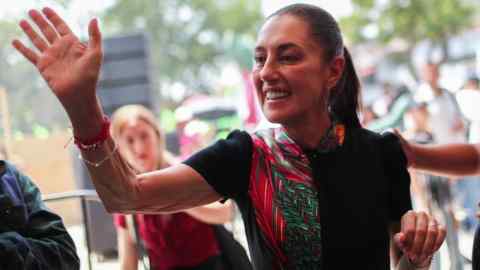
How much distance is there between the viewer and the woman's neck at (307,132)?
1.81 metres

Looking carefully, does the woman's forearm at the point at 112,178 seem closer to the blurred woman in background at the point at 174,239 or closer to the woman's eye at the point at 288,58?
the woman's eye at the point at 288,58

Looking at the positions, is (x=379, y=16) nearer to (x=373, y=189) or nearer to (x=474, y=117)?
(x=474, y=117)

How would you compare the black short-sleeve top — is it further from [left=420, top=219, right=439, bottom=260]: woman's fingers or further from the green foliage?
the green foliage

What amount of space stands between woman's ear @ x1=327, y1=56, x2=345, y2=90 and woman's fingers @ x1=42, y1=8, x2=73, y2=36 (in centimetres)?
72

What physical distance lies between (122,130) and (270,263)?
6.53ft

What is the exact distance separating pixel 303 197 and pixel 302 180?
0.16ft

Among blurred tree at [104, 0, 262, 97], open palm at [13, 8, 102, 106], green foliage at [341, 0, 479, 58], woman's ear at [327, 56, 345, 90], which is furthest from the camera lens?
blurred tree at [104, 0, 262, 97]

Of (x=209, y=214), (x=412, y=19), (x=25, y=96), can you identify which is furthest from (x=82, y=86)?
(x=412, y=19)

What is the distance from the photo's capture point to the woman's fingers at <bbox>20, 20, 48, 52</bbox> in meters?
1.43

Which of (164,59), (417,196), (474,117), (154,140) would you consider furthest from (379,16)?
(154,140)

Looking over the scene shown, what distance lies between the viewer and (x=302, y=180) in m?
1.73

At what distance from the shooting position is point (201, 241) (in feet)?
9.98

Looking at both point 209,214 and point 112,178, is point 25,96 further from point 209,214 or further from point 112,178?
point 112,178

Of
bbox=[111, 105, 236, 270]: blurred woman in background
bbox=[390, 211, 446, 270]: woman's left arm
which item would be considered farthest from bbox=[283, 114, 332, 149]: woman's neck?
bbox=[111, 105, 236, 270]: blurred woman in background
